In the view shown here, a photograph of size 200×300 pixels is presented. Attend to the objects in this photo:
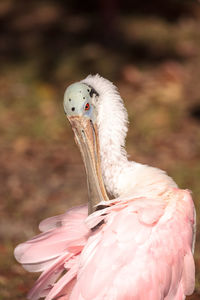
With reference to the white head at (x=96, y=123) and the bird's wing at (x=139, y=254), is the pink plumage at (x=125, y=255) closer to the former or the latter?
the bird's wing at (x=139, y=254)

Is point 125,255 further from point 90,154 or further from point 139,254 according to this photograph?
point 90,154

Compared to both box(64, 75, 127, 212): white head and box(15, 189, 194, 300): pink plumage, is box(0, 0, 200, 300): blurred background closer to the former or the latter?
box(15, 189, 194, 300): pink plumage

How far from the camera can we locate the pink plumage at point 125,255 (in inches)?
162

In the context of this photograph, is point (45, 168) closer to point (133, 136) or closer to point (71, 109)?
point (133, 136)

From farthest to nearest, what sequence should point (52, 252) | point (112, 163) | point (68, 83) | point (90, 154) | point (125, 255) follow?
point (68, 83) → point (112, 163) → point (90, 154) → point (52, 252) → point (125, 255)

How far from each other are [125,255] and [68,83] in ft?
22.2

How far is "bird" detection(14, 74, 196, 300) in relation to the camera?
13.6 feet

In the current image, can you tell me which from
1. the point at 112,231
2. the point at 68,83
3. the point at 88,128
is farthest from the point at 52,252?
the point at 68,83

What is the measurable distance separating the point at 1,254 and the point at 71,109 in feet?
7.20

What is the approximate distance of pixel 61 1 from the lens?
46.3 feet

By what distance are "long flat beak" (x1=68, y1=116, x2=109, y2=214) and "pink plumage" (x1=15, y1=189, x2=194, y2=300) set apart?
0.90ft

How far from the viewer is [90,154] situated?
483 centimetres

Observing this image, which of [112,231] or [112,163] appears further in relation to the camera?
[112,163]

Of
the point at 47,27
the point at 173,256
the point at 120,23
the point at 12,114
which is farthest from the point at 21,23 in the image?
the point at 173,256
